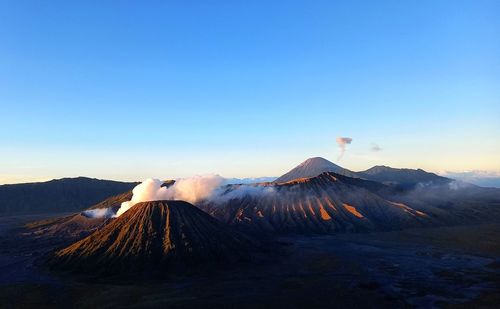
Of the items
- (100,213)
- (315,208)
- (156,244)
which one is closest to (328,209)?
(315,208)

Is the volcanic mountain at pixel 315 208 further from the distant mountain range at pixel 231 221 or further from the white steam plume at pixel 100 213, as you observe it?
the white steam plume at pixel 100 213

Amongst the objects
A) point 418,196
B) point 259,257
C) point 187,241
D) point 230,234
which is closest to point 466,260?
point 259,257

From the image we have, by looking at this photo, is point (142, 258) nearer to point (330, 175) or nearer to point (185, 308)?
point (185, 308)

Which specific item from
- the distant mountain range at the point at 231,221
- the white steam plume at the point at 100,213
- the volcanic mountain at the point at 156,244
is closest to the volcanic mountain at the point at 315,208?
the distant mountain range at the point at 231,221

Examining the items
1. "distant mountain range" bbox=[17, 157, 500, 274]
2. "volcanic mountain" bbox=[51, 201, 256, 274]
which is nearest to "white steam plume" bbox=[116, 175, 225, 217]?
"distant mountain range" bbox=[17, 157, 500, 274]

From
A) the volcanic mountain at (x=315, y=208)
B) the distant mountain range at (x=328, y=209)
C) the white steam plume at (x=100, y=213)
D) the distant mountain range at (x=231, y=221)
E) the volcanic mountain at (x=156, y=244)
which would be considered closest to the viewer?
the volcanic mountain at (x=156, y=244)
